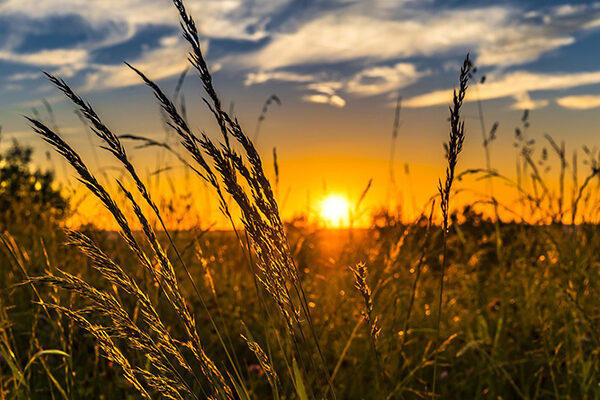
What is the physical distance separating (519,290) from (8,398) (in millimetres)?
3340

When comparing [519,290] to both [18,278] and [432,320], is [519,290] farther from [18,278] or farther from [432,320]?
[18,278]

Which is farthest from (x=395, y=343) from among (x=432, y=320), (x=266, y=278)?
(x=266, y=278)

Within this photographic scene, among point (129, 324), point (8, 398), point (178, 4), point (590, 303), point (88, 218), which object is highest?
point (178, 4)

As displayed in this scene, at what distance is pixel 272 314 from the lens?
3.19 metres

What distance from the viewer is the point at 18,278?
12.9ft

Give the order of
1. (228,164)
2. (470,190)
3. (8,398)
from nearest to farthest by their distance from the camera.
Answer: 1. (228,164)
2. (8,398)
3. (470,190)

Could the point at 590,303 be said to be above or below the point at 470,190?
below

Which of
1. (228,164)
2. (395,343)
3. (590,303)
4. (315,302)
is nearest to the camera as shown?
(228,164)

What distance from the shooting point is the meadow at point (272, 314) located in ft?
3.73

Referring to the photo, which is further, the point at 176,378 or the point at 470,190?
the point at 470,190

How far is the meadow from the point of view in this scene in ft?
3.73

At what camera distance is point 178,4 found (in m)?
1.15

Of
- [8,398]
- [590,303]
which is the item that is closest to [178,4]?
[8,398]

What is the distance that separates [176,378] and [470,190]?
7.13ft
